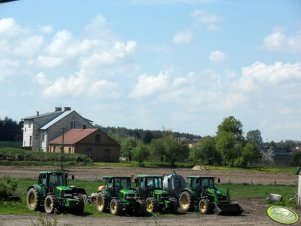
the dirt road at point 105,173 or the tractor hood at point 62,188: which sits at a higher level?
the dirt road at point 105,173

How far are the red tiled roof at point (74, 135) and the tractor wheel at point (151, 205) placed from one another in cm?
6489

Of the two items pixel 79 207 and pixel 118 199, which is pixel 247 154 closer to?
pixel 118 199

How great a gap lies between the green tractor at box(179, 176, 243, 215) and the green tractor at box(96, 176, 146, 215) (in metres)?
2.71

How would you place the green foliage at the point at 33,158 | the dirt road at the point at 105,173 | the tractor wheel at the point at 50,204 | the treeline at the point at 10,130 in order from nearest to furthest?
1. the tractor wheel at the point at 50,204
2. the dirt road at the point at 105,173
3. the green foliage at the point at 33,158
4. the treeline at the point at 10,130

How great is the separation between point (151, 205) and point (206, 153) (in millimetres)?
81746

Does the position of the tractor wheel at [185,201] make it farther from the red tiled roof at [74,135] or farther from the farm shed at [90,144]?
the red tiled roof at [74,135]

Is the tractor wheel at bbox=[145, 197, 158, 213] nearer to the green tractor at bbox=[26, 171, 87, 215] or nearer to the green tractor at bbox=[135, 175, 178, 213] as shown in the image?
the green tractor at bbox=[135, 175, 178, 213]

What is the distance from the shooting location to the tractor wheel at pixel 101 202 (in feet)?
78.8

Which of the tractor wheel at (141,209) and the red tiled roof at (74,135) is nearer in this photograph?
the tractor wheel at (141,209)

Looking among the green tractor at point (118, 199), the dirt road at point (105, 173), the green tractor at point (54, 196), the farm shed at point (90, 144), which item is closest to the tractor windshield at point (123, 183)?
the green tractor at point (118, 199)

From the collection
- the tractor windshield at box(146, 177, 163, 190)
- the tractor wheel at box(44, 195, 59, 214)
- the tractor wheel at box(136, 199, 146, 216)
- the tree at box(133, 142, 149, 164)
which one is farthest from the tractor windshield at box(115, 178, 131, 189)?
the tree at box(133, 142, 149, 164)

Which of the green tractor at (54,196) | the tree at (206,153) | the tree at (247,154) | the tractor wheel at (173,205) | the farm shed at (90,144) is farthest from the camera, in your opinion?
the tree at (206,153)

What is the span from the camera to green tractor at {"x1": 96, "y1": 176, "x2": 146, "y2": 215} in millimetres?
23438

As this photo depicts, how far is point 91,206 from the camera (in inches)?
1014
